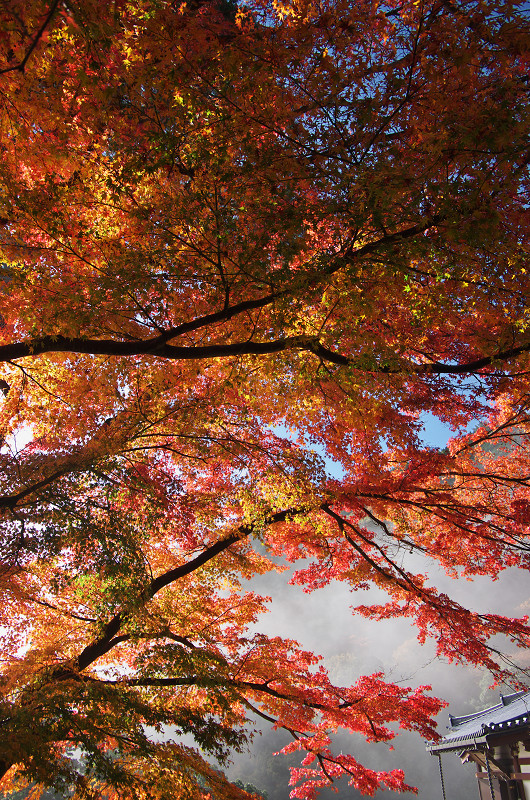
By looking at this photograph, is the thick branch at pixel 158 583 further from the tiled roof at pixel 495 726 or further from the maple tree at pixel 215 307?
the tiled roof at pixel 495 726

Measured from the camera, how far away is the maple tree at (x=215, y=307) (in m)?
3.26

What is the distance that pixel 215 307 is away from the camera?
4.48m

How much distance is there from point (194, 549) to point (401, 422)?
379 centimetres

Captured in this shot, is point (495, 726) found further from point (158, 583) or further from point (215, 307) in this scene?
point (215, 307)

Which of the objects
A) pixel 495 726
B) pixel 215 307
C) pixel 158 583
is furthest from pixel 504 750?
pixel 215 307

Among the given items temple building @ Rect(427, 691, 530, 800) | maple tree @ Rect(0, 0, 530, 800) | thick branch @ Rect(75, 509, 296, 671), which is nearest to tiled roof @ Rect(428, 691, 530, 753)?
temple building @ Rect(427, 691, 530, 800)

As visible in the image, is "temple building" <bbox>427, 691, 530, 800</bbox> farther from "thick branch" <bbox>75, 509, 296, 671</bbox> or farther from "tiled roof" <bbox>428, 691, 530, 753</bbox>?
"thick branch" <bbox>75, 509, 296, 671</bbox>

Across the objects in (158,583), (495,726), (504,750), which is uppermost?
(158,583)

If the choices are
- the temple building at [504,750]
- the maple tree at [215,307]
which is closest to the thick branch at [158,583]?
the maple tree at [215,307]

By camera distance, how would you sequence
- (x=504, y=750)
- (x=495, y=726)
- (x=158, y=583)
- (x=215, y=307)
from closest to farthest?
(x=215, y=307) < (x=158, y=583) < (x=495, y=726) < (x=504, y=750)

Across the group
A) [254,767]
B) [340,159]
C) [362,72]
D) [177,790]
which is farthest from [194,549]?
[254,767]

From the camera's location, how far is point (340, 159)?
10.9 feet

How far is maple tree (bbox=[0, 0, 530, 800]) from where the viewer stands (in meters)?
3.26

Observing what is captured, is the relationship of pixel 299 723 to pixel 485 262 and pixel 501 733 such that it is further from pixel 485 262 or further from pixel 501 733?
pixel 485 262
